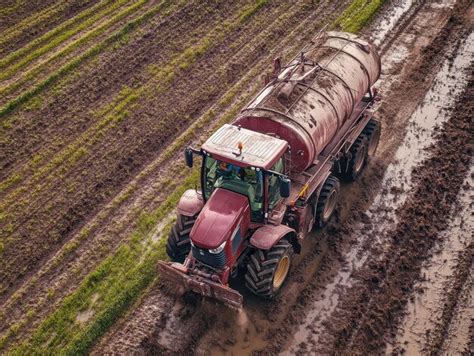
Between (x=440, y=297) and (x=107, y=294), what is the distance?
730cm

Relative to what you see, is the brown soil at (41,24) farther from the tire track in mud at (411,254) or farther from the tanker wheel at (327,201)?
the tire track in mud at (411,254)

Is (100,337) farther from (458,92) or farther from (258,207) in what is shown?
(458,92)

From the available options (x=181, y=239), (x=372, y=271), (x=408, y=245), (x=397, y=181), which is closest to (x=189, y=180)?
(x=181, y=239)

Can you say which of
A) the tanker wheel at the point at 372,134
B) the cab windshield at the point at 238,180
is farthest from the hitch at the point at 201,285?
the tanker wheel at the point at 372,134

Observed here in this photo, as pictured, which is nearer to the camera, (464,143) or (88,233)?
(88,233)

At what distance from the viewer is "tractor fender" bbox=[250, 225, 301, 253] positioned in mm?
10680

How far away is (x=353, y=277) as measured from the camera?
481 inches

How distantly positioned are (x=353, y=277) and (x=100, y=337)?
5.68 m

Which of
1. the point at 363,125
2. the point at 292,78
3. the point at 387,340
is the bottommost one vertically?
the point at 387,340

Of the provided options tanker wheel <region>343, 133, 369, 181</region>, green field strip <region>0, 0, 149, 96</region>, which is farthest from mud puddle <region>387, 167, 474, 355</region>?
green field strip <region>0, 0, 149, 96</region>

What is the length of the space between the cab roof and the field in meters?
3.17

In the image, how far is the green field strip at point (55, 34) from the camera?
19.2 metres

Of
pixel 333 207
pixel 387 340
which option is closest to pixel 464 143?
pixel 333 207

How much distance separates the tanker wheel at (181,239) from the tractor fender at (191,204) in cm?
16
